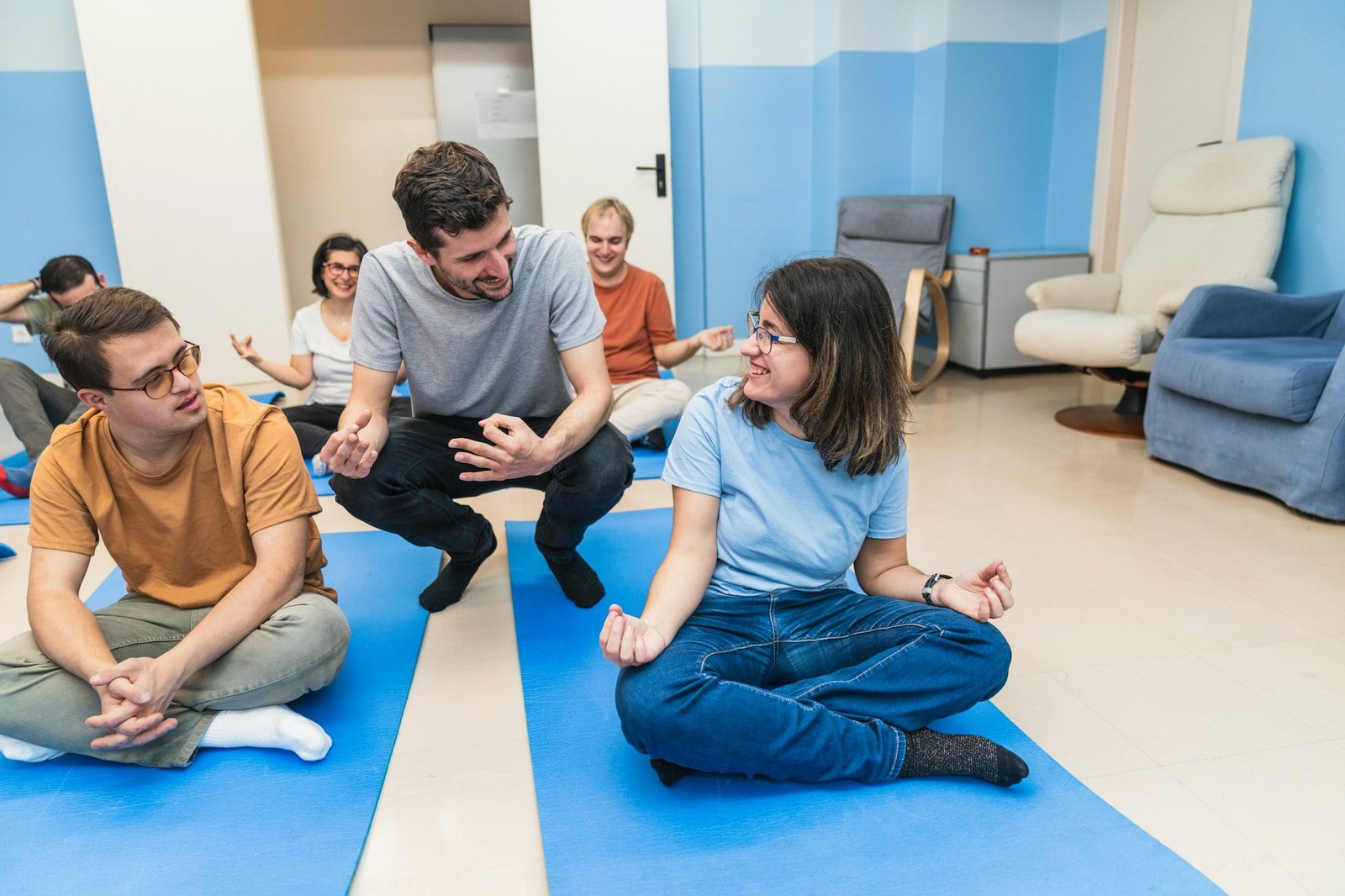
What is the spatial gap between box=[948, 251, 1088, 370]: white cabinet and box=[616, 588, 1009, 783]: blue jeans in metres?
3.33

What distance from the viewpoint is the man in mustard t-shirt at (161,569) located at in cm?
149

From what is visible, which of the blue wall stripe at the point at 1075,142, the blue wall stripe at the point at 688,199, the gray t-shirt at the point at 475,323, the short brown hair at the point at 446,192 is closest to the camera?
the short brown hair at the point at 446,192

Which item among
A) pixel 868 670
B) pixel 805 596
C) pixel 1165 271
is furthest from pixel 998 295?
pixel 868 670

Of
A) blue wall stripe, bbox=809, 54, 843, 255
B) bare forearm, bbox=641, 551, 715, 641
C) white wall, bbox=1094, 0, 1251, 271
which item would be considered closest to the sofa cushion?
white wall, bbox=1094, 0, 1251, 271

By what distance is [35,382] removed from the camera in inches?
129

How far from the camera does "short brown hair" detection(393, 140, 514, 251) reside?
172 centimetres

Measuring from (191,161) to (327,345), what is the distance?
205 cm

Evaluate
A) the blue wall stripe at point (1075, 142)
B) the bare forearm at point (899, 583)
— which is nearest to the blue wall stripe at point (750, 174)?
the blue wall stripe at point (1075, 142)

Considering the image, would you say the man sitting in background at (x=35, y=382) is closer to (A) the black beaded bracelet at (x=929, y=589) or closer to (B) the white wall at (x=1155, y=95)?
(A) the black beaded bracelet at (x=929, y=589)

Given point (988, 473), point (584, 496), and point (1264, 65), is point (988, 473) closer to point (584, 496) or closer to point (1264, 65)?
point (584, 496)

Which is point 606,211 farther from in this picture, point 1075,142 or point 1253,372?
point 1075,142

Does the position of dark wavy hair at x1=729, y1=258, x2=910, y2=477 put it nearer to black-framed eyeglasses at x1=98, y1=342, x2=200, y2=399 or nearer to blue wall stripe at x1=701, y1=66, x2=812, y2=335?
black-framed eyeglasses at x1=98, y1=342, x2=200, y2=399

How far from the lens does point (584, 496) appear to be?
6.69ft

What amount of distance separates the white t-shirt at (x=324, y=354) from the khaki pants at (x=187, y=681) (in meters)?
1.57
